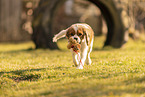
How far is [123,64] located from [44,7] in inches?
186

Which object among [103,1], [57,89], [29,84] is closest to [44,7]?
[103,1]

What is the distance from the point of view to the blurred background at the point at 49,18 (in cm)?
944

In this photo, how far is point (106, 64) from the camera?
5.79m

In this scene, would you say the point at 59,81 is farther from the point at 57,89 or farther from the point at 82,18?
the point at 82,18

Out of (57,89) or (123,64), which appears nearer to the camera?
(57,89)

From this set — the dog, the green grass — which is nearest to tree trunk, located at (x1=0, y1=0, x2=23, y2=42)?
the green grass

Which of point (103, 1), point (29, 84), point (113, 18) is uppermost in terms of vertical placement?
point (103, 1)

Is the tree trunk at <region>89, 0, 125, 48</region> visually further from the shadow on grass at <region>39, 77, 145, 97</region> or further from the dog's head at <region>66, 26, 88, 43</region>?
the shadow on grass at <region>39, 77, 145, 97</region>

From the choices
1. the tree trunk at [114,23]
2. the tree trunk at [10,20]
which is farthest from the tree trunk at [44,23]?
the tree trunk at [10,20]

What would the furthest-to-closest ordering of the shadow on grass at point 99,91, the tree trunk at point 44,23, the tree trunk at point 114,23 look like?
the tree trunk at point 114,23, the tree trunk at point 44,23, the shadow on grass at point 99,91

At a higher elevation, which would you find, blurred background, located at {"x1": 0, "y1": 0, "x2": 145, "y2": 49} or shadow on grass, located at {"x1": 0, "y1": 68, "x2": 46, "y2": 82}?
blurred background, located at {"x1": 0, "y1": 0, "x2": 145, "y2": 49}

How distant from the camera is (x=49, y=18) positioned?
31.1ft

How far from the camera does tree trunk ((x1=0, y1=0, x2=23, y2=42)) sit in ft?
44.1

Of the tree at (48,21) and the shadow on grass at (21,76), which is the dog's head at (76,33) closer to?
the shadow on grass at (21,76)
